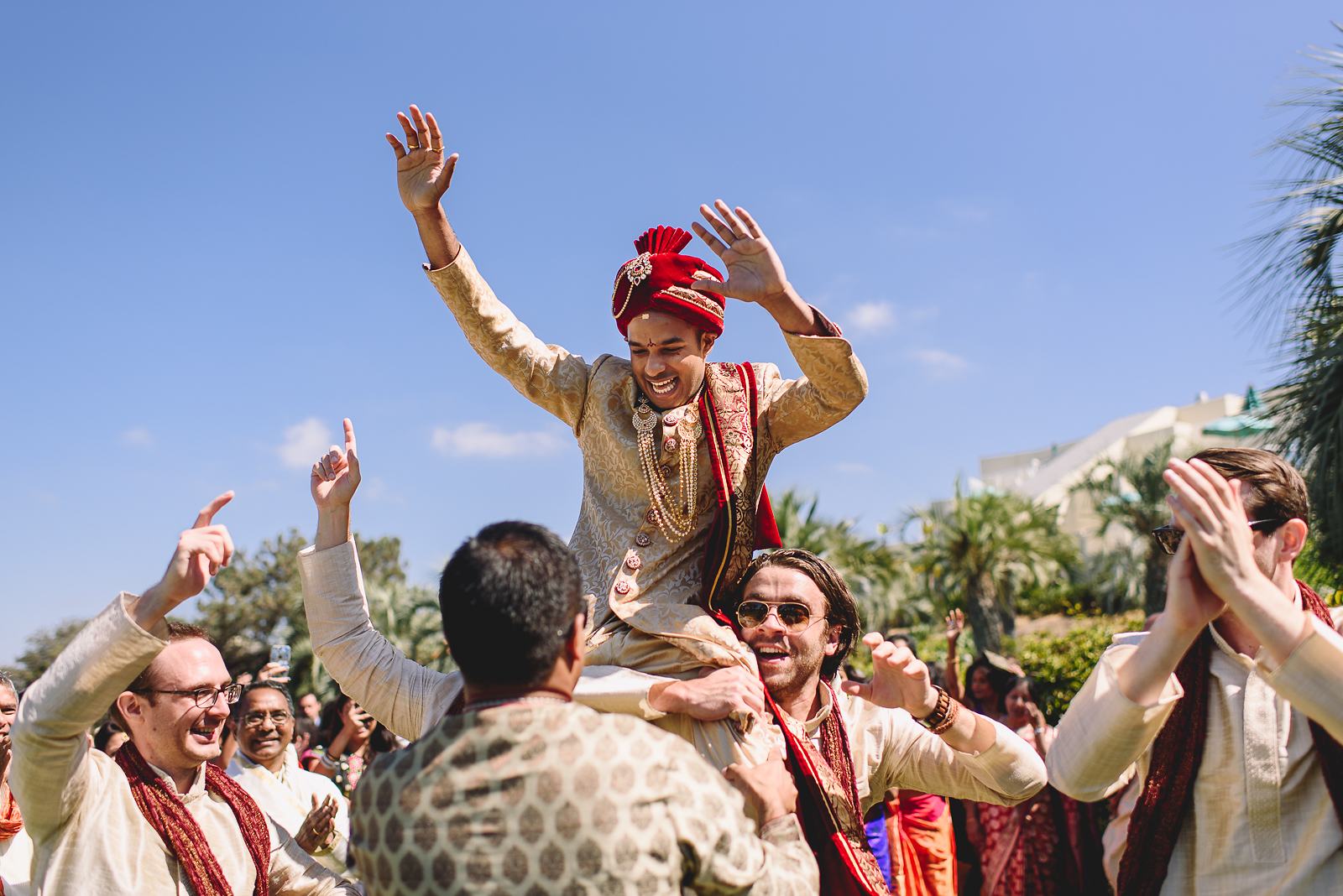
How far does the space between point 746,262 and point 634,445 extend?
2.53 feet

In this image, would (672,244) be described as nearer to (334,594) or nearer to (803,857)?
(334,594)

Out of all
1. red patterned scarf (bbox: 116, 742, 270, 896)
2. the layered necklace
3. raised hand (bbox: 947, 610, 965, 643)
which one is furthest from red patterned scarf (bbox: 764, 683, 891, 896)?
raised hand (bbox: 947, 610, 965, 643)

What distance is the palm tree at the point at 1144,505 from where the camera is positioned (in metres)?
27.9

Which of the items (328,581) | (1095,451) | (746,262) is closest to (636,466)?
(746,262)

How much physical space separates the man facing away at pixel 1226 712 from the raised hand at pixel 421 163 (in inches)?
98.4

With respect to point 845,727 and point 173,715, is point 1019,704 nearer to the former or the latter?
point 845,727

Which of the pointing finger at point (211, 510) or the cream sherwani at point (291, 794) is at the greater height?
the pointing finger at point (211, 510)

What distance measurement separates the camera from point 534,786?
2.36m

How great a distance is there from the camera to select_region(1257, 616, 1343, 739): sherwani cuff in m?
2.70

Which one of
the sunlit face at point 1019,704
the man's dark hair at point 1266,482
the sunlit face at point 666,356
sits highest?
the sunlit face at point 666,356

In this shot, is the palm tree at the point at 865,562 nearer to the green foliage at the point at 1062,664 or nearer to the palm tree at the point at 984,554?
the palm tree at the point at 984,554

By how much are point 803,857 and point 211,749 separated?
2216 millimetres

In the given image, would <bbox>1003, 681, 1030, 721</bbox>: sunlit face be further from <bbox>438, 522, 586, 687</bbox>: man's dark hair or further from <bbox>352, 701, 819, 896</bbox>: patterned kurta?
<bbox>438, 522, 586, 687</bbox>: man's dark hair

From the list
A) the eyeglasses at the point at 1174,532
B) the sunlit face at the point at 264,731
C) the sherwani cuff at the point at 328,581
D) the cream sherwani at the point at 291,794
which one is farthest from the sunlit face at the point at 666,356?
the sunlit face at the point at 264,731
